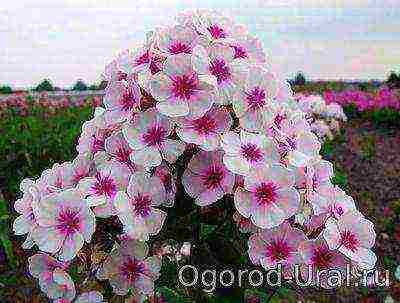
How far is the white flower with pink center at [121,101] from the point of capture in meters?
1.88

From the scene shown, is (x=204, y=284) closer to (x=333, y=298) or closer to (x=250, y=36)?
(x=250, y=36)

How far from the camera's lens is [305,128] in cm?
204

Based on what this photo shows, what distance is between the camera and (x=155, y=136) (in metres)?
1.82

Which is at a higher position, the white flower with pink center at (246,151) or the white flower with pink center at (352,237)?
the white flower with pink center at (246,151)

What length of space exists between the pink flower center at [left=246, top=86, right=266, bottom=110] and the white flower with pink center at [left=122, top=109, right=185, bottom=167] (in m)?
0.20

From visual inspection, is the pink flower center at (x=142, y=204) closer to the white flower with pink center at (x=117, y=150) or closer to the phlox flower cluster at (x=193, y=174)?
the phlox flower cluster at (x=193, y=174)

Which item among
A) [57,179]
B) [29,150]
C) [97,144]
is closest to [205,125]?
[97,144]

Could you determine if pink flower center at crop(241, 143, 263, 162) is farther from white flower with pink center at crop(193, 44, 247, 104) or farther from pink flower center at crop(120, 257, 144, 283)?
pink flower center at crop(120, 257, 144, 283)

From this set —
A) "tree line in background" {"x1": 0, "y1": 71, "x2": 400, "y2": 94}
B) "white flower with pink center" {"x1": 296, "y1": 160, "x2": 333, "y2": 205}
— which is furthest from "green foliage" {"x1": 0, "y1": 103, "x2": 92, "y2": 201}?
"tree line in background" {"x1": 0, "y1": 71, "x2": 400, "y2": 94}

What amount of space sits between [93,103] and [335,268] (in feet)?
39.8

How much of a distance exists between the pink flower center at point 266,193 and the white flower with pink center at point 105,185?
1.05 feet

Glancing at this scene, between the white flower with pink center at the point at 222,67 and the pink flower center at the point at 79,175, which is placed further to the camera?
the pink flower center at the point at 79,175

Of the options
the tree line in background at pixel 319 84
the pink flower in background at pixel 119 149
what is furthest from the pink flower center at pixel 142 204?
the tree line in background at pixel 319 84

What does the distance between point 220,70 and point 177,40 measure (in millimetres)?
145
